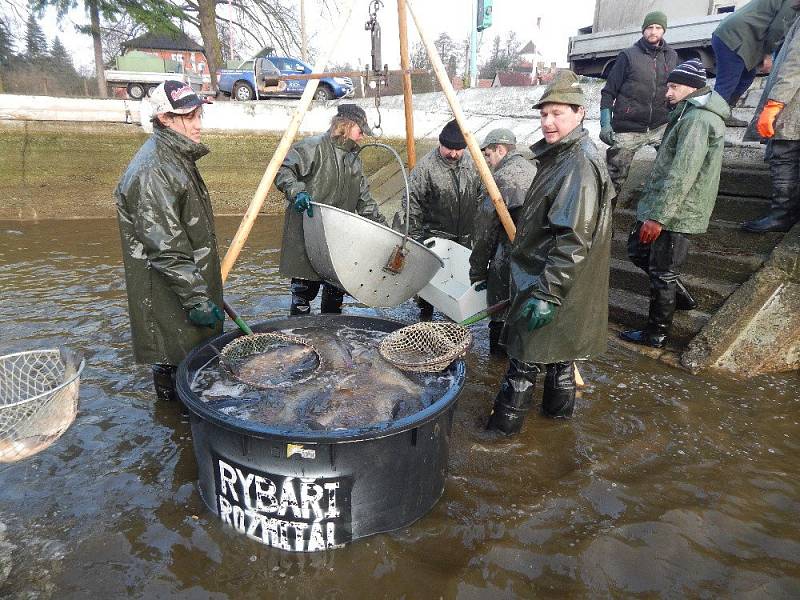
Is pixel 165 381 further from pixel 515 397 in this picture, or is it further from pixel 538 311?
pixel 538 311

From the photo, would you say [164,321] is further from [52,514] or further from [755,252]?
[755,252]

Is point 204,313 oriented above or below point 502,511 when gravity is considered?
above

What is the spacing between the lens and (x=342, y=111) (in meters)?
4.37

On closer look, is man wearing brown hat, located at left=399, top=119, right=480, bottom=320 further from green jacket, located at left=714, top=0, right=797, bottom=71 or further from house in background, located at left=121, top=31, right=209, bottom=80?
house in background, located at left=121, top=31, right=209, bottom=80

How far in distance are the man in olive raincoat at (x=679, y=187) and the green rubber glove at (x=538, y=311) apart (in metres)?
2.06

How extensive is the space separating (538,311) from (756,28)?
5050 millimetres

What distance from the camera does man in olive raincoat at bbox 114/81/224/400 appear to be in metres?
2.99

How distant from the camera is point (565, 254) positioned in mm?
2910

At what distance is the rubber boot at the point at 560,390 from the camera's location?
11.6ft

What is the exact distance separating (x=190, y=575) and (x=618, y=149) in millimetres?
6050

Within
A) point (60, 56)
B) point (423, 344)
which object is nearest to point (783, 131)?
point (423, 344)

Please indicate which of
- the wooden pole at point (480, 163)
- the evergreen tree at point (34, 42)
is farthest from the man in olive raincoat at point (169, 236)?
the evergreen tree at point (34, 42)

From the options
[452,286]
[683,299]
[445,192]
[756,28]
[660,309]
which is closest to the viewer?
[660,309]

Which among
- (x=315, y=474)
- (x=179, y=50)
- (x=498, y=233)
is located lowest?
(x=315, y=474)
